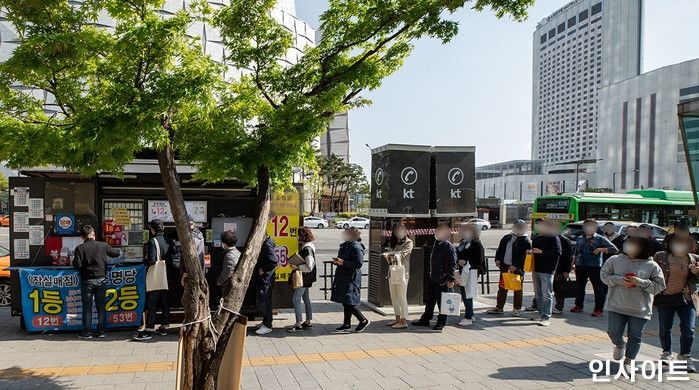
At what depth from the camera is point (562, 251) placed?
9.35 metres

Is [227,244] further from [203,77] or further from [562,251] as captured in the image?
[562,251]

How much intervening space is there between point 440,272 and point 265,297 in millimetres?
2813

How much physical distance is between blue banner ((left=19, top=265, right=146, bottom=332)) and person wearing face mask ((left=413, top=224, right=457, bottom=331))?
15.1 ft

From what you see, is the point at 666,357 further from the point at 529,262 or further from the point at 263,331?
the point at 263,331

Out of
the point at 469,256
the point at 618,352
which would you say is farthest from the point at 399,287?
the point at 618,352

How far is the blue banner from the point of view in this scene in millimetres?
7578

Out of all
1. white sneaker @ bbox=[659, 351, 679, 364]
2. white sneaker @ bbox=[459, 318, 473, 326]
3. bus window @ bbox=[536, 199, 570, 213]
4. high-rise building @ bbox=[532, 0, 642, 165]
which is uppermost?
high-rise building @ bbox=[532, 0, 642, 165]

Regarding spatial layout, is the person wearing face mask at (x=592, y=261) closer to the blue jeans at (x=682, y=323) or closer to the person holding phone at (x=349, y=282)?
the blue jeans at (x=682, y=323)

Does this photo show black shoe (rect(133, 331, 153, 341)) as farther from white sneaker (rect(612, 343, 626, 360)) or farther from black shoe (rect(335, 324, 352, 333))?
white sneaker (rect(612, 343, 626, 360))

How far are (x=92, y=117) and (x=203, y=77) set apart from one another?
0.93 m

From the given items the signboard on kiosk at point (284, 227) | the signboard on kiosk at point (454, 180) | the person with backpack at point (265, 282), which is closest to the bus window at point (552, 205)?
the signboard on kiosk at point (454, 180)

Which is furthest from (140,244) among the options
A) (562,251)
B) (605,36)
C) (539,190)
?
(605,36)

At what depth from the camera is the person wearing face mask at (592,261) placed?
9.55 m

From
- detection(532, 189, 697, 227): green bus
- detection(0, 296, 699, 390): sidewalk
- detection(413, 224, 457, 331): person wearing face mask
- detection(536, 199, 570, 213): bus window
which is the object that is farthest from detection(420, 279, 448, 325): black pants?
detection(536, 199, 570, 213): bus window
